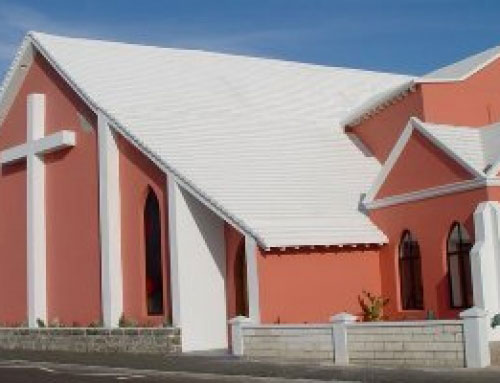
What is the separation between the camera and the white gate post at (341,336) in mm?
18031

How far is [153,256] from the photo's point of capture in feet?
81.7

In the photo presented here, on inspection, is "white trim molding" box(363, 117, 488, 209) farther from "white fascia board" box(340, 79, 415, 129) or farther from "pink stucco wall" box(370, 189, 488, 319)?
"white fascia board" box(340, 79, 415, 129)

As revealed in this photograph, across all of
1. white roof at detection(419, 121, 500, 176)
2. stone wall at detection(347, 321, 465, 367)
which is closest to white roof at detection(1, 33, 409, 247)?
white roof at detection(419, 121, 500, 176)

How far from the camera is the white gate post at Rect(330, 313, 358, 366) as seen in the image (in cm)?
1803

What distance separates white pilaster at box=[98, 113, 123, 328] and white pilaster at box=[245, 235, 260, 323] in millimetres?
5337

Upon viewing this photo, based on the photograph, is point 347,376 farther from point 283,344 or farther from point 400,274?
point 400,274

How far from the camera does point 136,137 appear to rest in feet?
81.0

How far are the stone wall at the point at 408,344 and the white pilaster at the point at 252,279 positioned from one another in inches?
155

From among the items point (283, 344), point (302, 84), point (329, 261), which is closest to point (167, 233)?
point (329, 261)

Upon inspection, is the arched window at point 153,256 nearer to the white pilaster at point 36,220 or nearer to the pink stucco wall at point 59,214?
the pink stucco wall at point 59,214

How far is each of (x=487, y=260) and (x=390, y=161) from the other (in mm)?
4859

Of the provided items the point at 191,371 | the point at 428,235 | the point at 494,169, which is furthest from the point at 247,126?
the point at 191,371

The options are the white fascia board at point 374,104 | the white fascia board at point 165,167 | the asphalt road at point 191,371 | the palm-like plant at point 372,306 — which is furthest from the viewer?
the white fascia board at point 374,104

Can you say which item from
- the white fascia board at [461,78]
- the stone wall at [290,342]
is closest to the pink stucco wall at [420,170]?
the white fascia board at [461,78]
